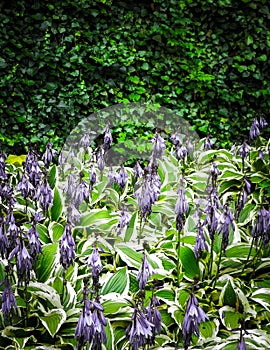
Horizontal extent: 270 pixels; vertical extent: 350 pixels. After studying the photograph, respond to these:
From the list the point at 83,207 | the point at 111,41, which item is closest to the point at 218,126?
the point at 111,41

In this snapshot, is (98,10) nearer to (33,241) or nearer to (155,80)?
(155,80)

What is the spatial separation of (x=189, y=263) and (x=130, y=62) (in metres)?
4.35

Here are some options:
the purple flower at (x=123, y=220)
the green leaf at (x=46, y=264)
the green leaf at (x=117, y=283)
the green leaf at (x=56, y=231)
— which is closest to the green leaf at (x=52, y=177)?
the green leaf at (x=56, y=231)

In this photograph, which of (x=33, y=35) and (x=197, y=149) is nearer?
(x=197, y=149)

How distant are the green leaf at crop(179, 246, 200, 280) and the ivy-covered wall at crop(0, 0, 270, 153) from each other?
394cm

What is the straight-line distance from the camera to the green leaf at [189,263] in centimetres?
360

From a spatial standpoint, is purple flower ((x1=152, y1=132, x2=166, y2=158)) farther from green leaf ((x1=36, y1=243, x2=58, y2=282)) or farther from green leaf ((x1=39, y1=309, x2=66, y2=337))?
green leaf ((x1=39, y1=309, x2=66, y2=337))

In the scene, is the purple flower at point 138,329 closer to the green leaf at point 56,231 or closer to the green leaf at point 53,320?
the green leaf at point 53,320

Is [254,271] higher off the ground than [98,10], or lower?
lower

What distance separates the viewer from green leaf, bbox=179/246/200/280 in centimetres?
360

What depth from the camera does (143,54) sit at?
292 inches

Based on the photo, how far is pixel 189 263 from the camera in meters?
3.62

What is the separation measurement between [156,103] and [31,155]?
3.59m

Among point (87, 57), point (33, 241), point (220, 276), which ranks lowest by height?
point (220, 276)
